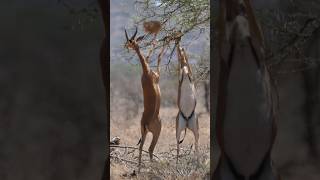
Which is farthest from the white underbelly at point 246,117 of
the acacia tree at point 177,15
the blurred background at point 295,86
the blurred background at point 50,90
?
the acacia tree at point 177,15

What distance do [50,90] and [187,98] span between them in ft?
17.9

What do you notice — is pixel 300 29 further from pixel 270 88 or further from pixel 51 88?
pixel 51 88

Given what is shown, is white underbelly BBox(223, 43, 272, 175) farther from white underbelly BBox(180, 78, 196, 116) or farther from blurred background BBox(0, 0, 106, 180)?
white underbelly BBox(180, 78, 196, 116)

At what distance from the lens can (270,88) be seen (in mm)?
4086

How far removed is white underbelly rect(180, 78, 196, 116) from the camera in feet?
31.7

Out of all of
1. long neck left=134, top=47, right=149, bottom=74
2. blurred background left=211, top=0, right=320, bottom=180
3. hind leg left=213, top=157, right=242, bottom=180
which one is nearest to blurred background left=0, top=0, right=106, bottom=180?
hind leg left=213, top=157, right=242, bottom=180

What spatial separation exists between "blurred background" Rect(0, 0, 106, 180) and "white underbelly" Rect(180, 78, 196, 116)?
17.3 ft

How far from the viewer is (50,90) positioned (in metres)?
4.36

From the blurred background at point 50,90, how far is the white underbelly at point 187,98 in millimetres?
5284

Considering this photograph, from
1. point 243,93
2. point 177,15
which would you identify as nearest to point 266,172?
point 243,93

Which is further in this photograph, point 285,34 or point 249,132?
point 285,34

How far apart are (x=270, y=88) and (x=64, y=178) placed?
57.8 inches

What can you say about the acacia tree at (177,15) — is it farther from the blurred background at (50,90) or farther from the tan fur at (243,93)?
the tan fur at (243,93)

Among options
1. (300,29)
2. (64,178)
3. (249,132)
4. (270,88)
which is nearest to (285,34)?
(300,29)
